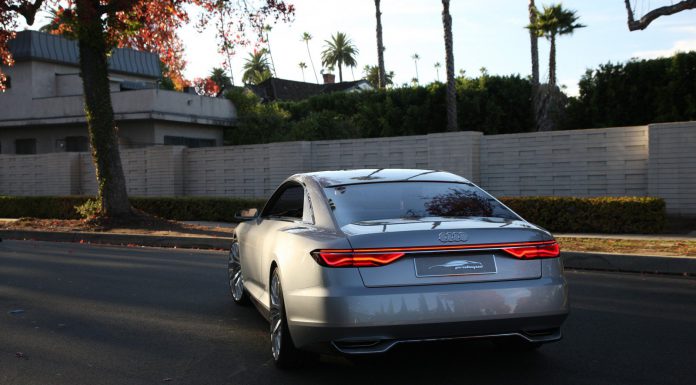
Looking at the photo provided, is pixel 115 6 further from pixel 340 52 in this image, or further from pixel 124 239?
pixel 340 52

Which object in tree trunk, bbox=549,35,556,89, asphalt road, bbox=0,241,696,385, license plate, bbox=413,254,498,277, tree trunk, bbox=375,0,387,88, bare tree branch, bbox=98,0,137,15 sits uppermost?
tree trunk, bbox=375,0,387,88

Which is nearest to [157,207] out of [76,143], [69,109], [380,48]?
[69,109]

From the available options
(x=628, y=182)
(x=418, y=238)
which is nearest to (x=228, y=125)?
(x=628, y=182)

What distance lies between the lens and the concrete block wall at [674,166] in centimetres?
1563

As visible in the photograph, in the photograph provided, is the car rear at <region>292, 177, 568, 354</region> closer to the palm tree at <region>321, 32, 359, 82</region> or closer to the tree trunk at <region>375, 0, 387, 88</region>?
the tree trunk at <region>375, 0, 387, 88</region>

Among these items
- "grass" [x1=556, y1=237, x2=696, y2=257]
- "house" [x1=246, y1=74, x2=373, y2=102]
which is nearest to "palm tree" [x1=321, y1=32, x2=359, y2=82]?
"house" [x1=246, y1=74, x2=373, y2=102]

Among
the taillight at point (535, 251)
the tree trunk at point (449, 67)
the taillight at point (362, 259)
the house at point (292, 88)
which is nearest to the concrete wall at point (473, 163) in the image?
the tree trunk at point (449, 67)

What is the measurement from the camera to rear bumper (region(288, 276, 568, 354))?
466cm

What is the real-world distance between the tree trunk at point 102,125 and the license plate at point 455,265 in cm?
1540

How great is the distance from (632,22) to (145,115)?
66.6 ft

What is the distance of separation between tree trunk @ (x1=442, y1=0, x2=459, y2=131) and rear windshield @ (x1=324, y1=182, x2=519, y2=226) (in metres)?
25.0

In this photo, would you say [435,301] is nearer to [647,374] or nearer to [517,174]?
→ [647,374]

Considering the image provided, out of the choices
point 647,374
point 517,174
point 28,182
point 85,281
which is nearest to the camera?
point 647,374

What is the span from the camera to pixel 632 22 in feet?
46.0
